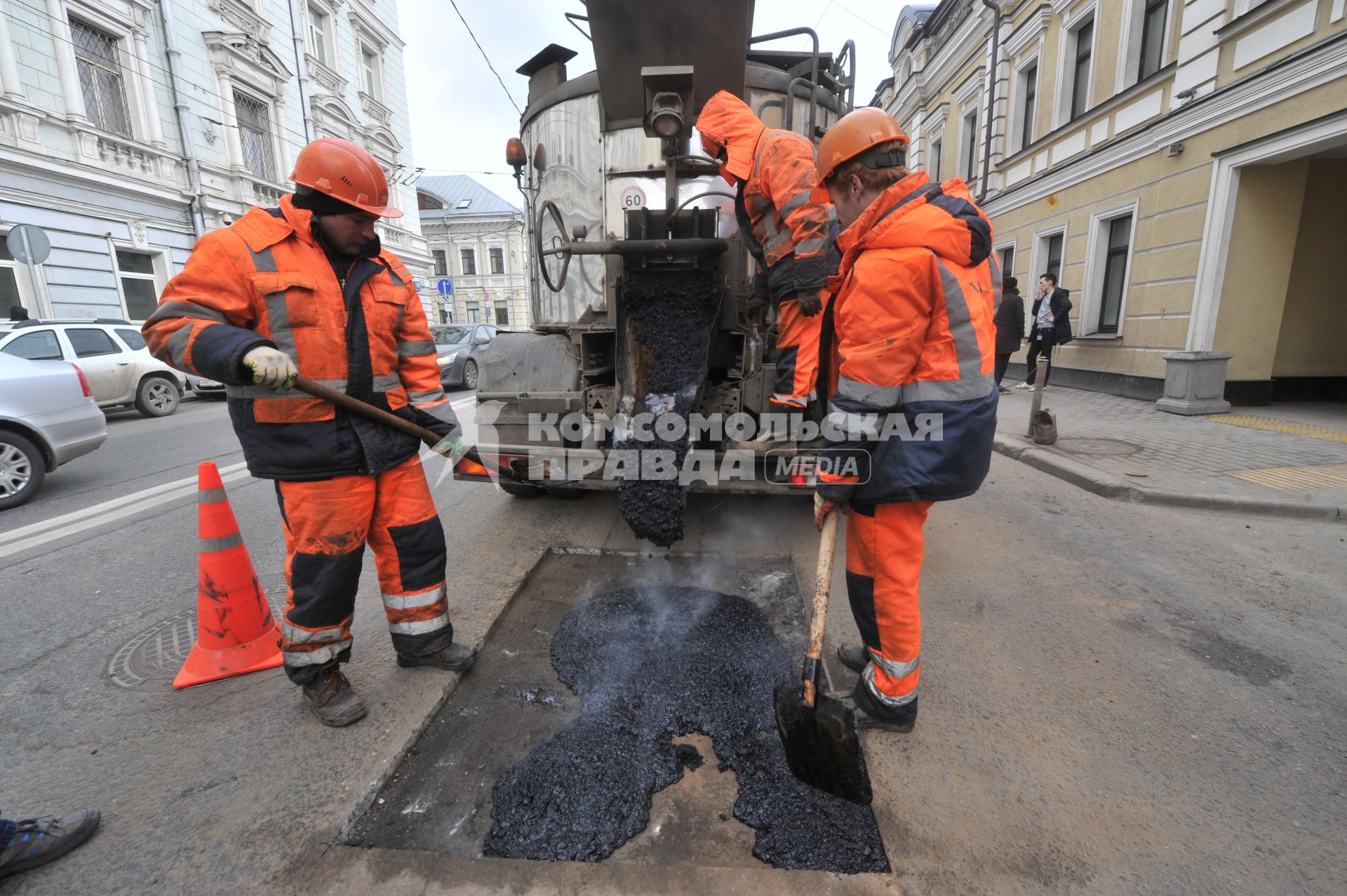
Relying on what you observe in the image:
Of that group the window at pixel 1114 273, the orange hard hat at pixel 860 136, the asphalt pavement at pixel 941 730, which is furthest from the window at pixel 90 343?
the window at pixel 1114 273

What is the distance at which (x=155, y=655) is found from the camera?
9.06 ft

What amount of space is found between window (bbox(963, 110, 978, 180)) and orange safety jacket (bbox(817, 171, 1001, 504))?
15662 millimetres

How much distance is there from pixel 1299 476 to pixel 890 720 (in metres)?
4.97

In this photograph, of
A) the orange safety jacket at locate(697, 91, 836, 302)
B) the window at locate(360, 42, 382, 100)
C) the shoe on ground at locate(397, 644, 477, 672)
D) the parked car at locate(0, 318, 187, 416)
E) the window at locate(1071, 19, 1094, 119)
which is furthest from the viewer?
the window at locate(360, 42, 382, 100)

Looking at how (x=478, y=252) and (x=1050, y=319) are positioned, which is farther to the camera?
(x=478, y=252)

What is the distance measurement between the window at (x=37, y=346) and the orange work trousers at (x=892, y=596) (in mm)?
10633

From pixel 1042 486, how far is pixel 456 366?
39.2 feet

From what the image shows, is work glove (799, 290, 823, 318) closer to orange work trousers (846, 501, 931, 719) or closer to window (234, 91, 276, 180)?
orange work trousers (846, 501, 931, 719)

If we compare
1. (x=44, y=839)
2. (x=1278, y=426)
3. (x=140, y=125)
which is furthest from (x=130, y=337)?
(x=1278, y=426)

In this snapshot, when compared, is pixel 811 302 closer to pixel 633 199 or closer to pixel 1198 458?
pixel 633 199

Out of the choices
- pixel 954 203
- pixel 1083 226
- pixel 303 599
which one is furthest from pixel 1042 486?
pixel 1083 226

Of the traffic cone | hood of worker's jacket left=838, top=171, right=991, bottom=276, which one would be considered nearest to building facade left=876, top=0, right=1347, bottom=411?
hood of worker's jacket left=838, top=171, right=991, bottom=276

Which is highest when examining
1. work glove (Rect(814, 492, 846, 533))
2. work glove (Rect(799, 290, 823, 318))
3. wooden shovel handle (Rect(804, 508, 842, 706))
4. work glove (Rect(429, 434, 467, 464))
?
work glove (Rect(799, 290, 823, 318))

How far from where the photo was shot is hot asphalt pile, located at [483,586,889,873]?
176 centimetres
